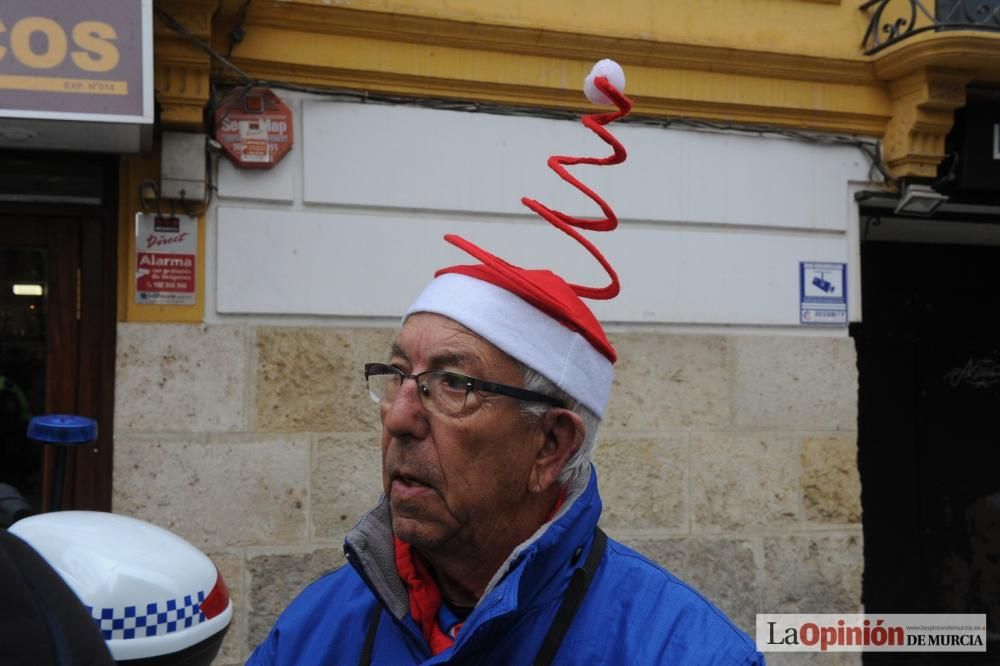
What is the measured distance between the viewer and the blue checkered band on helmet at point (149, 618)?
194cm

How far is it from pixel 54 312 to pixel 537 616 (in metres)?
3.56

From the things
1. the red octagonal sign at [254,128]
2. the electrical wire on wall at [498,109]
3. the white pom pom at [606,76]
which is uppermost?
the electrical wire on wall at [498,109]

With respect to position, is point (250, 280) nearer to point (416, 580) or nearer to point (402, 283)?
point (402, 283)

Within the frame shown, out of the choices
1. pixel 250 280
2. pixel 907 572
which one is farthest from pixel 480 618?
pixel 907 572

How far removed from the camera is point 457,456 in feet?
5.94

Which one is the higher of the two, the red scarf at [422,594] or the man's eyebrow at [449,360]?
the man's eyebrow at [449,360]

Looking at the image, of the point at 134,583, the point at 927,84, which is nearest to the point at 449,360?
the point at 134,583

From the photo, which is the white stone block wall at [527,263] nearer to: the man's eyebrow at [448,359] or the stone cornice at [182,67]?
the stone cornice at [182,67]

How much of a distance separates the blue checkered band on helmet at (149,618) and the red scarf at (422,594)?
535mm

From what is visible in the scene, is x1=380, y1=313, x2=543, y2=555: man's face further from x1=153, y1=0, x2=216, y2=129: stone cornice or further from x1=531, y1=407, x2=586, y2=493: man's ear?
x1=153, y1=0, x2=216, y2=129: stone cornice

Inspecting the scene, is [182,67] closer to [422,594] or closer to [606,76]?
[606,76]

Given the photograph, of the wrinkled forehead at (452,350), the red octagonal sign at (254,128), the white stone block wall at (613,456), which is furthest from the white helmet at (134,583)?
the red octagonal sign at (254,128)

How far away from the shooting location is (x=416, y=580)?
1843 millimetres

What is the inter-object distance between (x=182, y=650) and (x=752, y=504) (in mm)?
3782
